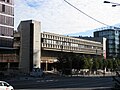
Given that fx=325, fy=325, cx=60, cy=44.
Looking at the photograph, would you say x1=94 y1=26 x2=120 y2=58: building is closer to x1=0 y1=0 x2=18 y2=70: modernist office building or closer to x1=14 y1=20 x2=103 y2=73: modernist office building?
x1=14 y1=20 x2=103 y2=73: modernist office building

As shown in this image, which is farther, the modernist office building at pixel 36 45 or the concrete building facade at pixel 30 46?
the modernist office building at pixel 36 45

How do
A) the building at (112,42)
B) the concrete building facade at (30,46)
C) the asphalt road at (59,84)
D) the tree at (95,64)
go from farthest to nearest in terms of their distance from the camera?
the building at (112,42)
the concrete building facade at (30,46)
the tree at (95,64)
the asphalt road at (59,84)

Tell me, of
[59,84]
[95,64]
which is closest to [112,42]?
[95,64]

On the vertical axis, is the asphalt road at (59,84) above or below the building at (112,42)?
below

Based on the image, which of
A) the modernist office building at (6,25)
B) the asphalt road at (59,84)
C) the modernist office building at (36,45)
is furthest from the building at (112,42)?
the asphalt road at (59,84)

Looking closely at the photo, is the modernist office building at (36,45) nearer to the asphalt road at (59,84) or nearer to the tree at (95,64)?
the tree at (95,64)

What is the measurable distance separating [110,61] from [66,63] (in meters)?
38.9

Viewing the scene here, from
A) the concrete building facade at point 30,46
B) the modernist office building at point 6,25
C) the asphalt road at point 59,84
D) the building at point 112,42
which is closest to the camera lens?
the asphalt road at point 59,84

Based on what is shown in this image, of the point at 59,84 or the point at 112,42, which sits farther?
the point at 112,42

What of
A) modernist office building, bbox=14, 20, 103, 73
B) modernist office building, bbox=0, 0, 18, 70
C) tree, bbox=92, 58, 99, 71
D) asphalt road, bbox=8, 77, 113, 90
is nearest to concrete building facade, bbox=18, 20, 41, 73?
modernist office building, bbox=14, 20, 103, 73

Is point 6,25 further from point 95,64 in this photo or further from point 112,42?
point 112,42

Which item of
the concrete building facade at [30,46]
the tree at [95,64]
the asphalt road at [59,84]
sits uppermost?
the concrete building facade at [30,46]

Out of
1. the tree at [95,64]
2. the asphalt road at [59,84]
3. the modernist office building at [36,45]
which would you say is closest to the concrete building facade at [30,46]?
the modernist office building at [36,45]

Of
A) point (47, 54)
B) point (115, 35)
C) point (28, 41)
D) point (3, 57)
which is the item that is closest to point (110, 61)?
point (47, 54)
